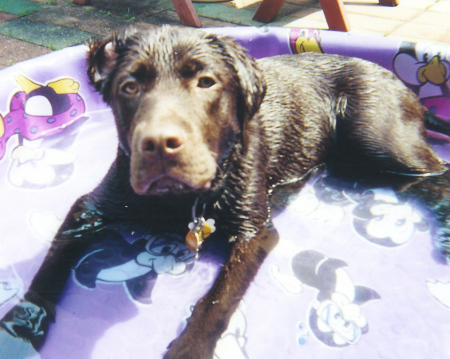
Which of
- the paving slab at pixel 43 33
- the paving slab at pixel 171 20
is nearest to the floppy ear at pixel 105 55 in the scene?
the paving slab at pixel 43 33

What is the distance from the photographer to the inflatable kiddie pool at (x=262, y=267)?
192 centimetres

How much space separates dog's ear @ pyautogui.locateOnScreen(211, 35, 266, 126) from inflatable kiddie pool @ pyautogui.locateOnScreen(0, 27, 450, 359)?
0.82 metres

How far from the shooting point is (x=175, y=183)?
5.62 ft

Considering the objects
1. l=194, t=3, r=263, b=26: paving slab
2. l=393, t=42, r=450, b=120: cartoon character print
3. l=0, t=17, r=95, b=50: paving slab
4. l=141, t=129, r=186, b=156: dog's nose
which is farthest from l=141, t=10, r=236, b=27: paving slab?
l=141, t=129, r=186, b=156: dog's nose

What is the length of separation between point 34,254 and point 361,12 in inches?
190

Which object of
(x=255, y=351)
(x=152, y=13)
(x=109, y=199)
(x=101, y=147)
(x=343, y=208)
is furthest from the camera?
(x=152, y=13)

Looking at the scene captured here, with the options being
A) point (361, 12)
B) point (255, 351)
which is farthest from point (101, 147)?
point (361, 12)

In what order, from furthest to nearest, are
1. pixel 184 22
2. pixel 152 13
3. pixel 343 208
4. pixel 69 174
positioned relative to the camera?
pixel 152 13
pixel 184 22
pixel 69 174
pixel 343 208

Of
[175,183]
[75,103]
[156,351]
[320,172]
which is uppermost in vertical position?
[175,183]

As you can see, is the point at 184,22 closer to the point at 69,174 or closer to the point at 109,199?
the point at 69,174

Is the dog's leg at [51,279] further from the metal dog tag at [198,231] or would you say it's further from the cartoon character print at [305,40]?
the cartoon character print at [305,40]

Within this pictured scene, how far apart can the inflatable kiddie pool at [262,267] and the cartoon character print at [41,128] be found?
0.5 inches

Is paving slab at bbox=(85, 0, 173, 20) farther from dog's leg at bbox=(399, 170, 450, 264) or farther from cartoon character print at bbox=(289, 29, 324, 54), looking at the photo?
dog's leg at bbox=(399, 170, 450, 264)

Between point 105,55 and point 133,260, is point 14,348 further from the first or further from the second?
point 105,55
